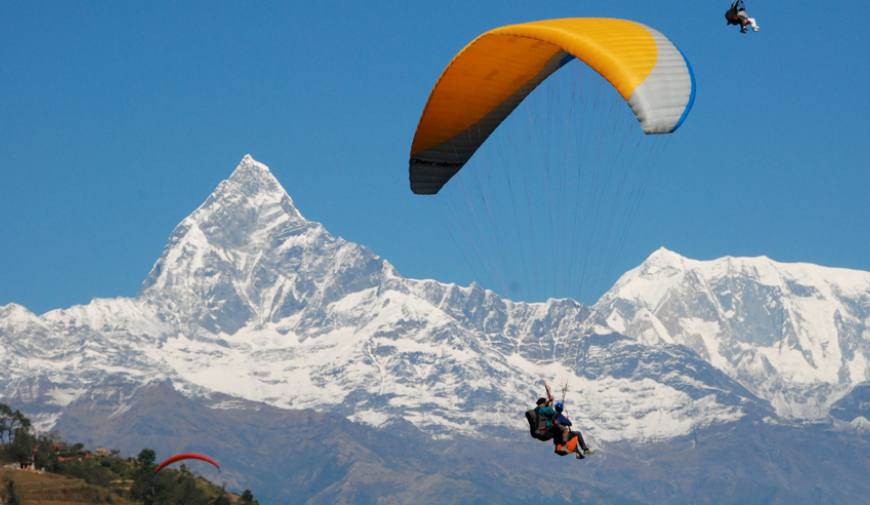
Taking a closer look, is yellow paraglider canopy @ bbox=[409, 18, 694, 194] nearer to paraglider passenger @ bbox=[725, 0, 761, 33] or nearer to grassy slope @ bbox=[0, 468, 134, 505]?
paraglider passenger @ bbox=[725, 0, 761, 33]

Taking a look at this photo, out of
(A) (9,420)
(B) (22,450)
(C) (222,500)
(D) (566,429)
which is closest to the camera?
(D) (566,429)

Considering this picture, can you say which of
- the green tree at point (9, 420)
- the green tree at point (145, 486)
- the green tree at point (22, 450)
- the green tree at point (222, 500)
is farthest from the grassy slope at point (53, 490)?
the green tree at point (9, 420)

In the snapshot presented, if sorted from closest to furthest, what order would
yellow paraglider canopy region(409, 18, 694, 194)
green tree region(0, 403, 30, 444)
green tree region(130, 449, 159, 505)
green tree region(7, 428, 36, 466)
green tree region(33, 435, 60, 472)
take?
yellow paraglider canopy region(409, 18, 694, 194) → green tree region(7, 428, 36, 466) → green tree region(130, 449, 159, 505) → green tree region(33, 435, 60, 472) → green tree region(0, 403, 30, 444)

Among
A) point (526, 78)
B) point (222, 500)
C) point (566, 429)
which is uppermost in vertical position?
point (222, 500)

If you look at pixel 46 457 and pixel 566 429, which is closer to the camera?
pixel 566 429

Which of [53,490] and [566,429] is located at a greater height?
[53,490]

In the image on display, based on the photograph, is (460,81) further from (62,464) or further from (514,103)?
(62,464)

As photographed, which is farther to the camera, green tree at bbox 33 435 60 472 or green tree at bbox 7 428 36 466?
green tree at bbox 33 435 60 472

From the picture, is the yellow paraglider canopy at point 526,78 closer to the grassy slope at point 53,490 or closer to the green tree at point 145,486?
the grassy slope at point 53,490

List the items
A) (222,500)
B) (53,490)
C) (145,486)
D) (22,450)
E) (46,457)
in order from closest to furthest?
(53,490) < (22,450) < (145,486) < (46,457) < (222,500)

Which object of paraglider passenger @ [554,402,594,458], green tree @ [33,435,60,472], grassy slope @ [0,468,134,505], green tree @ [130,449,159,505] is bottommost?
paraglider passenger @ [554,402,594,458]

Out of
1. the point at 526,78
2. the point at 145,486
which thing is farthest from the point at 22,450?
the point at 526,78

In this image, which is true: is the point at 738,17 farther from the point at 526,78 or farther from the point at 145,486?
the point at 145,486

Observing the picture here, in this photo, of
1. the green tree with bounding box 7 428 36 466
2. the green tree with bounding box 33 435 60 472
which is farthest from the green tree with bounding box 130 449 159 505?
the green tree with bounding box 7 428 36 466
